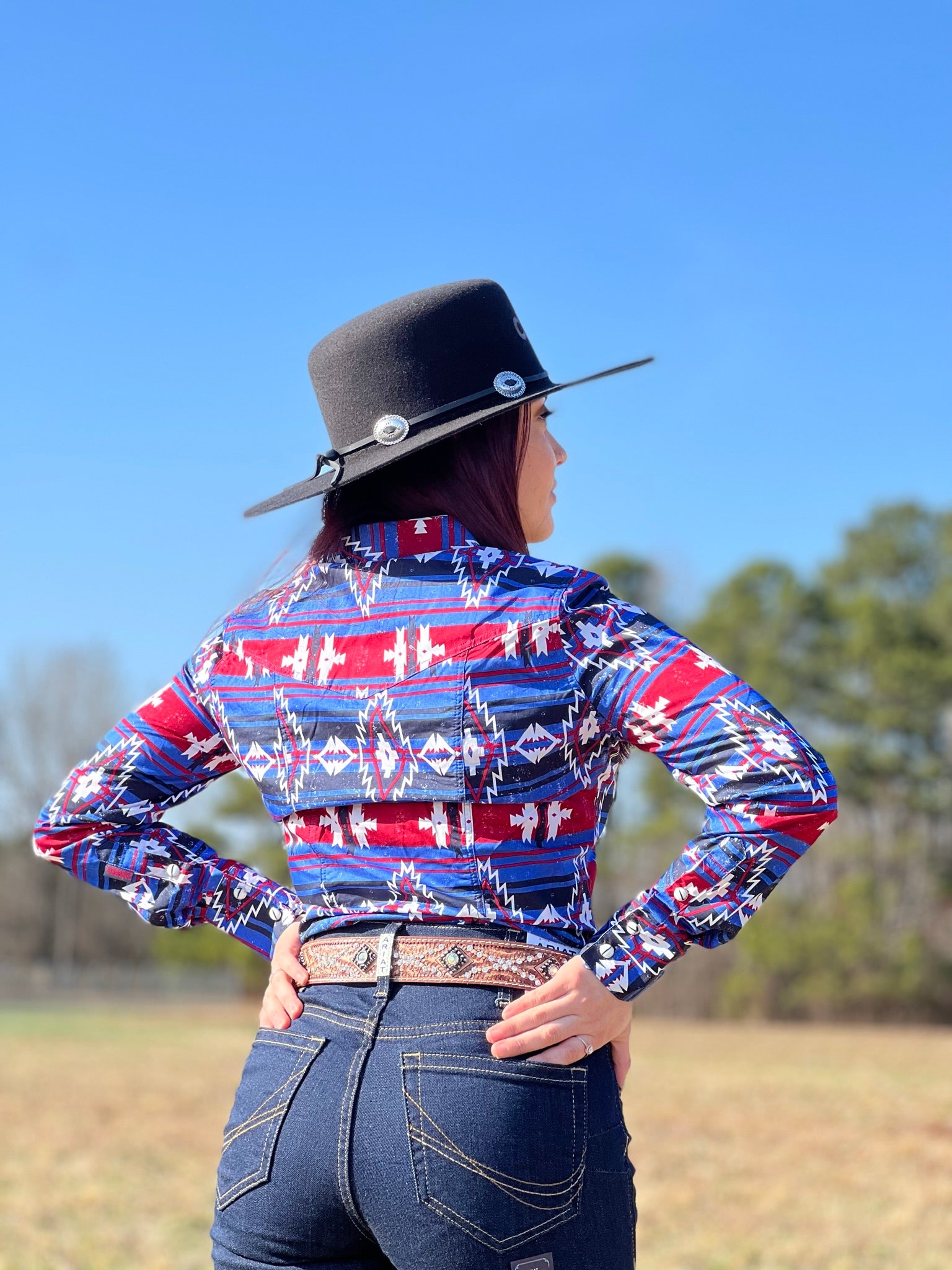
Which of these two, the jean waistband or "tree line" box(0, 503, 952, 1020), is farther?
"tree line" box(0, 503, 952, 1020)

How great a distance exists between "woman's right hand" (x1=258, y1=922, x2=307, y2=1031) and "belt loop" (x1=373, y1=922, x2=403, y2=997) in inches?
5.1

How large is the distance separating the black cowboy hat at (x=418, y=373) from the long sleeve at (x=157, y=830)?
1.20 feet

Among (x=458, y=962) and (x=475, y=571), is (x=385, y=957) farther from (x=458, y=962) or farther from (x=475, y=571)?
(x=475, y=571)

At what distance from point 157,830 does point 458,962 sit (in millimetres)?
620

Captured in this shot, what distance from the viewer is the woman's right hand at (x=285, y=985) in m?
1.48

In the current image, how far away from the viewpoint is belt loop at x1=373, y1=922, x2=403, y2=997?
4.54 ft

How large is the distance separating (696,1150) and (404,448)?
7657mm

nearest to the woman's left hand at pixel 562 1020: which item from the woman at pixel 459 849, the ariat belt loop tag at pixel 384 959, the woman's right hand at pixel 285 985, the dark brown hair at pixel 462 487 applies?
the woman at pixel 459 849

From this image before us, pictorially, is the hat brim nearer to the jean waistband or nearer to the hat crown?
the hat crown

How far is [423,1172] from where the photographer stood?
4.24 feet

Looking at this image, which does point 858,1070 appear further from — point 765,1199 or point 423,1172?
point 423,1172

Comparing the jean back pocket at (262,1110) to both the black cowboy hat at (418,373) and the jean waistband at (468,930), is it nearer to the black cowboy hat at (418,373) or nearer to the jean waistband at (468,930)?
the jean waistband at (468,930)

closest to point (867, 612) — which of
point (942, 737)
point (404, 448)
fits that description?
point (942, 737)

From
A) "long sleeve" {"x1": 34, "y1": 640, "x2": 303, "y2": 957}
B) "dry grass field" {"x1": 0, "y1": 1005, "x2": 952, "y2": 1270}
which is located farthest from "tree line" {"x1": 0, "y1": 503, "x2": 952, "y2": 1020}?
"long sleeve" {"x1": 34, "y1": 640, "x2": 303, "y2": 957}
